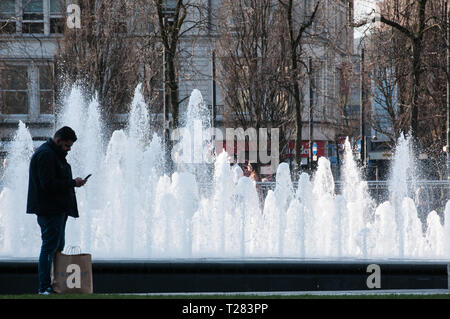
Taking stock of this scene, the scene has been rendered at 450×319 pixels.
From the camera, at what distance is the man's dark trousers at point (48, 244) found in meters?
8.55

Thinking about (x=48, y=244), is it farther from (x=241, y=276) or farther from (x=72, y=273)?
(x=241, y=276)

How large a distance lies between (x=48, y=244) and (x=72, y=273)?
50 cm

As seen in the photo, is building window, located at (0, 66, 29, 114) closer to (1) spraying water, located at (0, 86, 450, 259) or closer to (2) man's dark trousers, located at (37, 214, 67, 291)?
(1) spraying water, located at (0, 86, 450, 259)

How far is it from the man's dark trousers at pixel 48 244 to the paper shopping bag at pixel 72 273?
26 centimetres

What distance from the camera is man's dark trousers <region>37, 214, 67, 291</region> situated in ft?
28.1

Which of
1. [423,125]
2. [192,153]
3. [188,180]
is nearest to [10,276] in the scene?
[188,180]

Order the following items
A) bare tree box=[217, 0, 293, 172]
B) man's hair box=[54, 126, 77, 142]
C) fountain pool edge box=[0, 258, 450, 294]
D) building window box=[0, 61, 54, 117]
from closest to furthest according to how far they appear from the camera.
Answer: man's hair box=[54, 126, 77, 142] → fountain pool edge box=[0, 258, 450, 294] → bare tree box=[217, 0, 293, 172] → building window box=[0, 61, 54, 117]

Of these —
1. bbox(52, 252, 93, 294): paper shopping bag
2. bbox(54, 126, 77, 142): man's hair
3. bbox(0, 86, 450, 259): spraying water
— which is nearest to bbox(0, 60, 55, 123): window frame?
bbox(0, 86, 450, 259): spraying water

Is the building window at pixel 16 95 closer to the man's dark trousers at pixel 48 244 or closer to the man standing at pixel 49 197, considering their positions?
the man standing at pixel 49 197

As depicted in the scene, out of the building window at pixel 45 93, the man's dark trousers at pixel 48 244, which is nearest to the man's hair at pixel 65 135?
the man's dark trousers at pixel 48 244

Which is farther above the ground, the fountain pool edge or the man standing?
the man standing

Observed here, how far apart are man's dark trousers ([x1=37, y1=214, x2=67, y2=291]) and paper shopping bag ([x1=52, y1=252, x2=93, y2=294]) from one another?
0.26 m

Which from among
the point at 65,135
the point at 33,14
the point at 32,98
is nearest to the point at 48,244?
the point at 65,135

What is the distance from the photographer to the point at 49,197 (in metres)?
8.61
